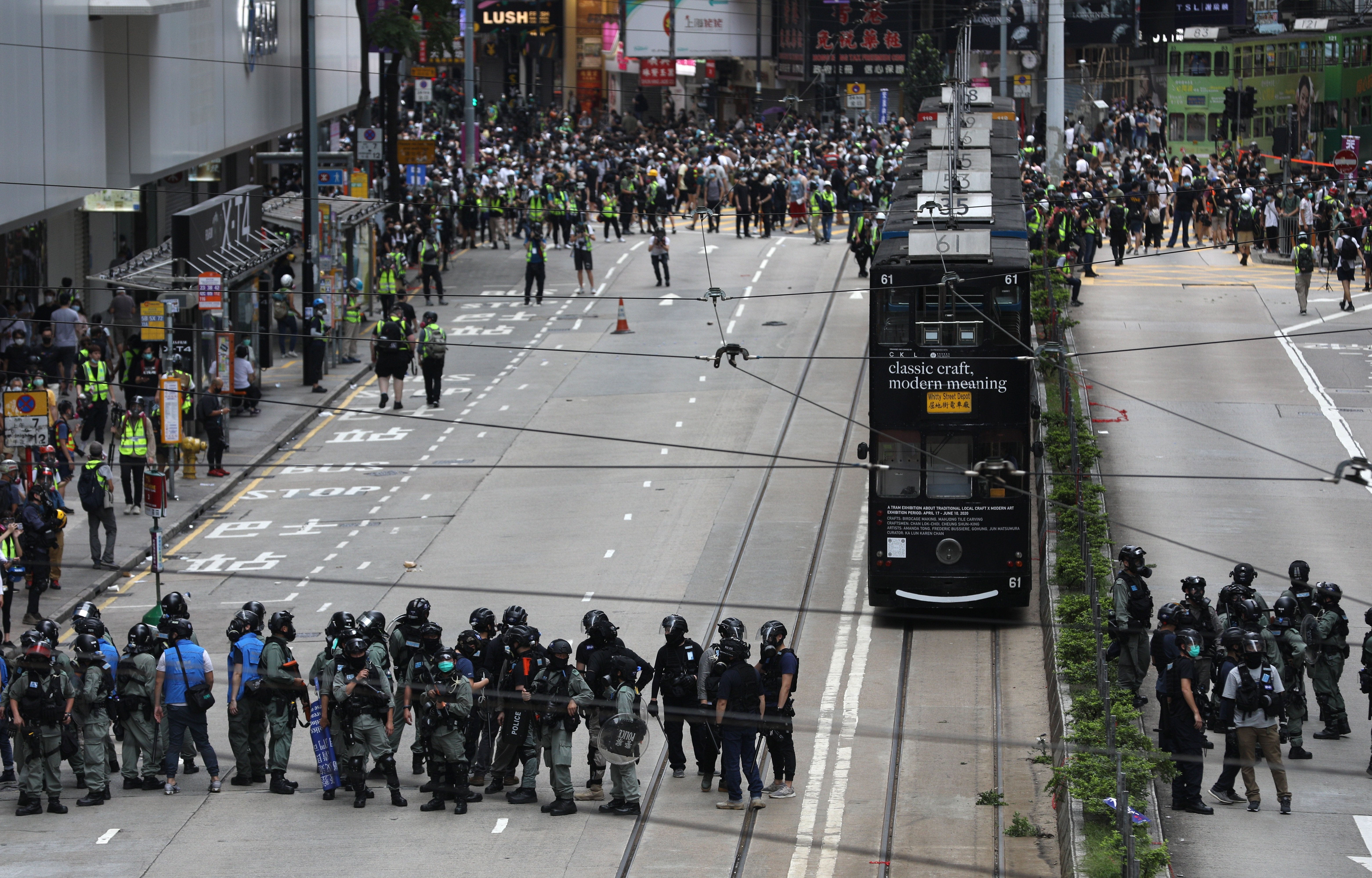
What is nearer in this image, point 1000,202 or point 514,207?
point 1000,202

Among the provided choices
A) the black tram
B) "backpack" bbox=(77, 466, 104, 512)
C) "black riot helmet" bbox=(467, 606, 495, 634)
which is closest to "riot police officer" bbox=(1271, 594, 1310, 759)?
A: the black tram

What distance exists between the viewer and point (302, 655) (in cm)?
1855

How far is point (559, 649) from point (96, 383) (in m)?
14.4

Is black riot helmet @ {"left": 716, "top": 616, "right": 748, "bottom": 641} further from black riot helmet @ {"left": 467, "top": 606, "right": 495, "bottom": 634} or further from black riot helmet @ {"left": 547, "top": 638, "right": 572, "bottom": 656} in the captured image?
black riot helmet @ {"left": 467, "top": 606, "right": 495, "bottom": 634}

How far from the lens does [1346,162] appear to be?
35625 mm

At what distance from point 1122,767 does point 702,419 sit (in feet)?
51.8

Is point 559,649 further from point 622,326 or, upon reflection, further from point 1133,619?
point 622,326

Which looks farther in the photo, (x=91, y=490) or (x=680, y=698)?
(x=91, y=490)

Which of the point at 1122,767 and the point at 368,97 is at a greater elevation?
the point at 368,97

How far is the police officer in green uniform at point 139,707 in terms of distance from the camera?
14711 millimetres

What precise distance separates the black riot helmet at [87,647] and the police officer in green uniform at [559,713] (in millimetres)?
3552

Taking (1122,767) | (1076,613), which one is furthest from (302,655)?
(1122,767)

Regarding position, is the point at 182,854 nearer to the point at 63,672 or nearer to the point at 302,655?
the point at 63,672

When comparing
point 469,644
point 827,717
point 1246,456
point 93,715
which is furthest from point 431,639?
point 1246,456
